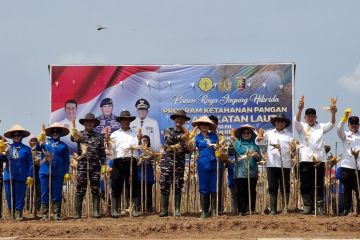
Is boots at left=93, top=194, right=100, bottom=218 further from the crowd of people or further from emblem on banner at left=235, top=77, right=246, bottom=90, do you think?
emblem on banner at left=235, top=77, right=246, bottom=90

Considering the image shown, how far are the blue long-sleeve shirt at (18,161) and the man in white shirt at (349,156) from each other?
16.8 feet

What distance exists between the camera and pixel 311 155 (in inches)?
440

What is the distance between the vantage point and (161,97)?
1502 centimetres

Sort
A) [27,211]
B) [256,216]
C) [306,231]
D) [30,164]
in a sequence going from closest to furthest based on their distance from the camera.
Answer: [306,231] < [256,216] < [30,164] < [27,211]

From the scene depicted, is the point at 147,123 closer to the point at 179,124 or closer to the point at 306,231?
the point at 179,124

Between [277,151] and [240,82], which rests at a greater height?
[240,82]

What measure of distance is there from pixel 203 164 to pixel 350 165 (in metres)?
2.30

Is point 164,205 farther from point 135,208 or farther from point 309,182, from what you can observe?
point 309,182

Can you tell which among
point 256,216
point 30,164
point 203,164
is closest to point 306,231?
point 256,216

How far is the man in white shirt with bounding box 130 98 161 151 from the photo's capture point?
14.8 metres

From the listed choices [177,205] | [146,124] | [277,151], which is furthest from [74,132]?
[146,124]

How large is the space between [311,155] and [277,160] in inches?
21.1

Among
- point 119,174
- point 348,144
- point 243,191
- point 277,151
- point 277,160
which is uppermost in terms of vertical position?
point 348,144

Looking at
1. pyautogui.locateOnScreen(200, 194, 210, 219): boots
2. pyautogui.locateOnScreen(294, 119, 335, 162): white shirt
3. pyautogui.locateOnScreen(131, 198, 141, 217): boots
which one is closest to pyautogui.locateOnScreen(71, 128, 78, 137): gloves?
pyautogui.locateOnScreen(131, 198, 141, 217): boots
